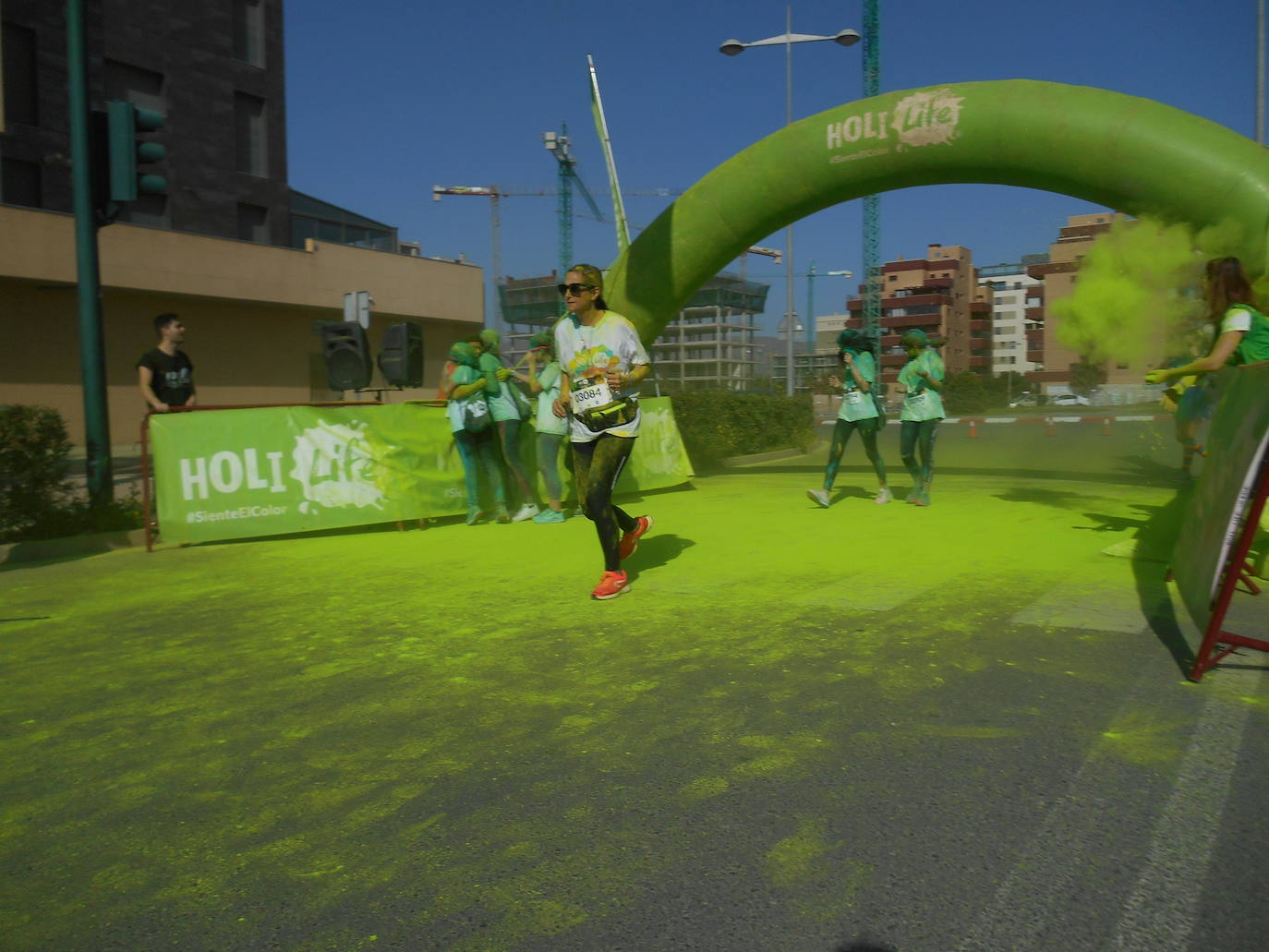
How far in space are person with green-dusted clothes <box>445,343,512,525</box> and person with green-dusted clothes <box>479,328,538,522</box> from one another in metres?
0.10

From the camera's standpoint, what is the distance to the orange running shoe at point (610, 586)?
230 inches

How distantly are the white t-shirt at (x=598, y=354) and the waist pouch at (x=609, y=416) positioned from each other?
0.03 m

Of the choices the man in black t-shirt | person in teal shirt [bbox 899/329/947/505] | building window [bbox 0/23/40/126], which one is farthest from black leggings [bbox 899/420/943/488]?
building window [bbox 0/23/40/126]

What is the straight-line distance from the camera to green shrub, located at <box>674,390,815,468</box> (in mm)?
17297

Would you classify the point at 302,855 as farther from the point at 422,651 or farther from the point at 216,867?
the point at 422,651

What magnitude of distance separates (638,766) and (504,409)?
260 inches

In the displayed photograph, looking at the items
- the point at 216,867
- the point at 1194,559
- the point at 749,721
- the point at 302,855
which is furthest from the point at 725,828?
the point at 1194,559

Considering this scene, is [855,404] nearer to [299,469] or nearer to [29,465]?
[299,469]

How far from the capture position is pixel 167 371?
892cm

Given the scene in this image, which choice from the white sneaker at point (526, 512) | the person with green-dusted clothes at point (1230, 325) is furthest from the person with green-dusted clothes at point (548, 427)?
the person with green-dusted clothes at point (1230, 325)

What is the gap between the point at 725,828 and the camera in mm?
2756

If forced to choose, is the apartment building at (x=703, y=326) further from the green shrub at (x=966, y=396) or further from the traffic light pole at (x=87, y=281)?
the traffic light pole at (x=87, y=281)

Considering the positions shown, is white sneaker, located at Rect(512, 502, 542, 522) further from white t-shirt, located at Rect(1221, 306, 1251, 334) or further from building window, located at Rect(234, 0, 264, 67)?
building window, located at Rect(234, 0, 264, 67)

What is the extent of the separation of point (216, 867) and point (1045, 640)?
3.62m
